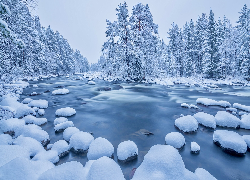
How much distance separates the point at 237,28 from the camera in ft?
99.2

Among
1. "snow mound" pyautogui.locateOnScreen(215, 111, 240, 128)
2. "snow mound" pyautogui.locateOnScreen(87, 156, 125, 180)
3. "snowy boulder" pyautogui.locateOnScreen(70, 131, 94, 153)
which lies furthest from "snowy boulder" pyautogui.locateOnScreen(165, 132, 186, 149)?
"snowy boulder" pyautogui.locateOnScreen(70, 131, 94, 153)

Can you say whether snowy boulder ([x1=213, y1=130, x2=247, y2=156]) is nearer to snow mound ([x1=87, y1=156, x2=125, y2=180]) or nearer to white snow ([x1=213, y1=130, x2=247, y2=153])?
white snow ([x1=213, y1=130, x2=247, y2=153])

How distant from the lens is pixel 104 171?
2199 millimetres

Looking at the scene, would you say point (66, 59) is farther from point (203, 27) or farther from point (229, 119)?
point (229, 119)

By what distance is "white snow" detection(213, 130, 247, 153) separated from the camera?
3.41m

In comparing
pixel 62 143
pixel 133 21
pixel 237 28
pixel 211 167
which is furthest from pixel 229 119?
pixel 237 28

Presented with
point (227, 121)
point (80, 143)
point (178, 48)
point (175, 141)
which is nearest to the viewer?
point (80, 143)

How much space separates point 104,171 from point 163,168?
100cm

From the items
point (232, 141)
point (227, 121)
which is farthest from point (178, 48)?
point (232, 141)

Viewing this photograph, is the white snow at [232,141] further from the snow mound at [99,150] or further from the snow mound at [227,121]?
the snow mound at [99,150]

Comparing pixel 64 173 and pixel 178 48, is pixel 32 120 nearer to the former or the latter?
pixel 64 173

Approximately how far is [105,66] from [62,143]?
69.4ft

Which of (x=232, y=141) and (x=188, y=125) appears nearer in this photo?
(x=232, y=141)

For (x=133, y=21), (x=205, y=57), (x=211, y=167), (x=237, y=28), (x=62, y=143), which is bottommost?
(x=211, y=167)
